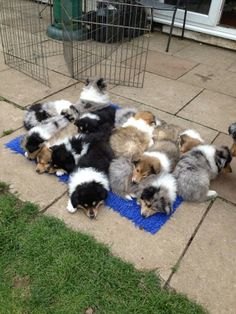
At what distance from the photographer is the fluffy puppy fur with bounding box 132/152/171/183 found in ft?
10.8

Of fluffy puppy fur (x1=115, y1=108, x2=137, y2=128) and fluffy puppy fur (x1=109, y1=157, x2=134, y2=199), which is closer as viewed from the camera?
fluffy puppy fur (x1=109, y1=157, x2=134, y2=199)

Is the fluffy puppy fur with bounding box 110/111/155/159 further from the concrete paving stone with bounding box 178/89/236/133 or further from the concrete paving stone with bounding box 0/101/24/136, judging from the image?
the concrete paving stone with bounding box 0/101/24/136

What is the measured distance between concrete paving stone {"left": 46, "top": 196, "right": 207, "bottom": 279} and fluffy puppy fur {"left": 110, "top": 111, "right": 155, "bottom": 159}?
2.34 feet

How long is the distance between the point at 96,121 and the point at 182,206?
1415mm

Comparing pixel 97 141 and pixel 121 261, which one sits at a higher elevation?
pixel 97 141

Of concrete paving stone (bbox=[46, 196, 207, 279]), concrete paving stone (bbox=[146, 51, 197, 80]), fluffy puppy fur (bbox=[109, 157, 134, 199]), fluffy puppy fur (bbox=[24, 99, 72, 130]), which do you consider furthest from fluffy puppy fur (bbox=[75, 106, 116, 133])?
concrete paving stone (bbox=[146, 51, 197, 80])

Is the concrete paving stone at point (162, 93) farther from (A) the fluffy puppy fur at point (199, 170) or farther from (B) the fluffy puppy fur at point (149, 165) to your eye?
(B) the fluffy puppy fur at point (149, 165)

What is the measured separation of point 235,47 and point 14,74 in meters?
4.61

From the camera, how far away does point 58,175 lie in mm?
3541

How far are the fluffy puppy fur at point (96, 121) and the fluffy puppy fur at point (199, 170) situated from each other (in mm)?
1039

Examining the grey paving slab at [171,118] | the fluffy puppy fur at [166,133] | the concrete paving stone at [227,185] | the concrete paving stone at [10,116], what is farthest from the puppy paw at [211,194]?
the concrete paving stone at [10,116]

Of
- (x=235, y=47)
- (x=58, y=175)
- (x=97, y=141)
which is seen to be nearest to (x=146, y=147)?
(x=97, y=141)

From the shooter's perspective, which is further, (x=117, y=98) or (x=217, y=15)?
(x=217, y=15)

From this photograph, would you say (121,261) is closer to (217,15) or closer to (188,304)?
(188,304)
